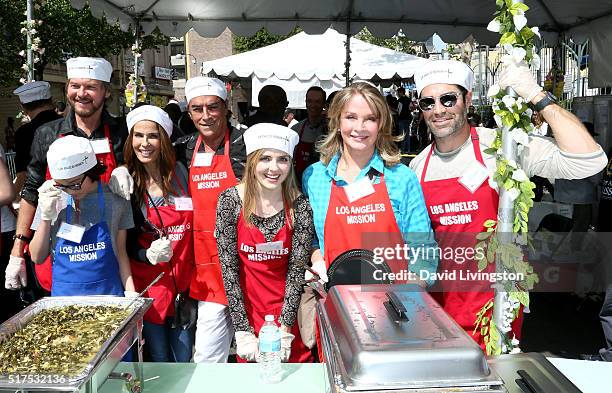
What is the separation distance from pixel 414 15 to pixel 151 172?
16.0 feet

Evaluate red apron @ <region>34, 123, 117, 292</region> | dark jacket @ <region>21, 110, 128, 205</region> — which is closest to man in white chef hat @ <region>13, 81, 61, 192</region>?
dark jacket @ <region>21, 110, 128, 205</region>

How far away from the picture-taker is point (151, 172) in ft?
7.91

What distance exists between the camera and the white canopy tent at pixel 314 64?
9.24m

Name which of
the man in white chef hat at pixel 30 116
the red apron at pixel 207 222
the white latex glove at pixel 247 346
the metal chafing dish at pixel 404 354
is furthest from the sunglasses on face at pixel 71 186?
the man in white chef hat at pixel 30 116

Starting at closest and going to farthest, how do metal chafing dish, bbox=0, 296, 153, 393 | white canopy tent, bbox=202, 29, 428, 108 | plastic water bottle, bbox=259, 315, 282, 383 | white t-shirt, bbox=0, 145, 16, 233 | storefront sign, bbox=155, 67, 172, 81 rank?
metal chafing dish, bbox=0, 296, 153, 393, plastic water bottle, bbox=259, 315, 282, 383, white t-shirt, bbox=0, 145, 16, 233, white canopy tent, bbox=202, 29, 428, 108, storefront sign, bbox=155, 67, 172, 81

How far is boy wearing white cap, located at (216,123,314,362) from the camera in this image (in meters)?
2.09

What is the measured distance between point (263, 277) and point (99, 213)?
2.30ft

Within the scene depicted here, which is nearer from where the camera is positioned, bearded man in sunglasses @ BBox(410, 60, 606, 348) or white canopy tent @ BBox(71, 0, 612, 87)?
bearded man in sunglasses @ BBox(410, 60, 606, 348)

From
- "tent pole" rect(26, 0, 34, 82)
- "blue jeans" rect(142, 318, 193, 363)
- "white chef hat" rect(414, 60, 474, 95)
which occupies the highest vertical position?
"tent pole" rect(26, 0, 34, 82)

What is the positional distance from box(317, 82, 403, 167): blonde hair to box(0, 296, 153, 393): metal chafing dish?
3.09ft

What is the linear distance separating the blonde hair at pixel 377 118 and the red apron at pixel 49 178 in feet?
3.42

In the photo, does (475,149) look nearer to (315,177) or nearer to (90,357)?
(315,177)

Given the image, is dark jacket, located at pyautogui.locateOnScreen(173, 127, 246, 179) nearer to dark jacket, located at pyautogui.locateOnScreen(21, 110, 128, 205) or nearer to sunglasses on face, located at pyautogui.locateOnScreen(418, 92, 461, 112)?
dark jacket, located at pyautogui.locateOnScreen(21, 110, 128, 205)

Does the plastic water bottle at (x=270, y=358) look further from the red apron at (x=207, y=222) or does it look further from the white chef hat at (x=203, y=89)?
the white chef hat at (x=203, y=89)
